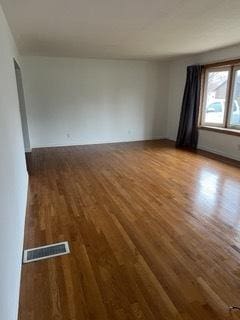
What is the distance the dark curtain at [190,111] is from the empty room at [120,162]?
3cm

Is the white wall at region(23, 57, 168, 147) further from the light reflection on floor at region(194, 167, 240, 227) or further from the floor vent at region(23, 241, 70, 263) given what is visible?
the floor vent at region(23, 241, 70, 263)

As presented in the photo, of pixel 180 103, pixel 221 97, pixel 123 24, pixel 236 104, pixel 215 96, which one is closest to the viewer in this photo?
pixel 123 24

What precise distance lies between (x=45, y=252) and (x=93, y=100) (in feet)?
16.6

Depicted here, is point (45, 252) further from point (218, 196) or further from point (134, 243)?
point (218, 196)

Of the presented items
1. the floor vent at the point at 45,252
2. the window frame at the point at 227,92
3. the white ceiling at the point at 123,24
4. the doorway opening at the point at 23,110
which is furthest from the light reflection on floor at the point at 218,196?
the doorway opening at the point at 23,110

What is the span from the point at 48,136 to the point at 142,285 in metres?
5.27

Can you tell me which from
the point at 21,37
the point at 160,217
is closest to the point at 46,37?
the point at 21,37

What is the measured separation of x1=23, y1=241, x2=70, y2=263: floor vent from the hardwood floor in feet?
0.21

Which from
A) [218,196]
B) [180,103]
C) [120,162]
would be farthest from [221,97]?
[218,196]

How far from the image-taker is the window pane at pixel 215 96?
5.48m

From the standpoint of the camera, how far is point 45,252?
2158 mm

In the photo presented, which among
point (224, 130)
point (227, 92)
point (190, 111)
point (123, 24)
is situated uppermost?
point (123, 24)

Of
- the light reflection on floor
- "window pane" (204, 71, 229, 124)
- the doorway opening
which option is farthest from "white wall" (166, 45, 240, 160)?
the doorway opening

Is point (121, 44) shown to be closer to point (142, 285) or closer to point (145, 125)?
point (145, 125)
